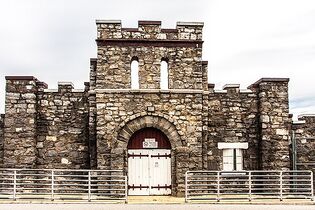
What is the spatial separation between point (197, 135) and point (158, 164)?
178 centimetres

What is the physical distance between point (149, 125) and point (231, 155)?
11.9 ft

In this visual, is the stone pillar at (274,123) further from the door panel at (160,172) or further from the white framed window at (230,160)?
the door panel at (160,172)

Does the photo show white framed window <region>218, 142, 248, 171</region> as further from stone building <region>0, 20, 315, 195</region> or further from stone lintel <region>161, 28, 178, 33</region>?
stone lintel <region>161, 28, 178, 33</region>

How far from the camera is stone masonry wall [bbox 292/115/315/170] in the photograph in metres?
22.8

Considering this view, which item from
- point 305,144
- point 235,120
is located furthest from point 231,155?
point 305,144

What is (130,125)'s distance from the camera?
20.8 m

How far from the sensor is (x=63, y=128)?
21.9 m

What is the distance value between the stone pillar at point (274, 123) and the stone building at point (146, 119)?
0.12 feet

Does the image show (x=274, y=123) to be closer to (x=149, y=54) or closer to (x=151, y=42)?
(x=149, y=54)

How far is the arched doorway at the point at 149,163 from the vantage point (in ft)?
68.9

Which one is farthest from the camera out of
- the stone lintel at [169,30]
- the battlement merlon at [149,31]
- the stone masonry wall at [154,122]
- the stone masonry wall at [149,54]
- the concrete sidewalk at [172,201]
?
the stone lintel at [169,30]

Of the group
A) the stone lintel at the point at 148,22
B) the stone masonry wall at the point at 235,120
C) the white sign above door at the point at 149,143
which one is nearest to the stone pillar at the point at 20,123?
the white sign above door at the point at 149,143

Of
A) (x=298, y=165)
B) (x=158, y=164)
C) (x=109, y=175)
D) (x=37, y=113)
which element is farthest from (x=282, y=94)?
(x=37, y=113)

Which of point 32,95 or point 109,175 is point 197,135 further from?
point 32,95
